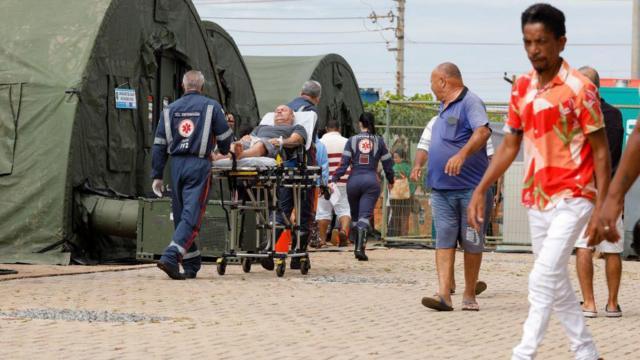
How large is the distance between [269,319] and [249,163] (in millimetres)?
4129

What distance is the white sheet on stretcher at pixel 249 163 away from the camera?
1364 centimetres

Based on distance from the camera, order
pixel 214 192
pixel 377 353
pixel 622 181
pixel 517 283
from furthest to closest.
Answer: pixel 214 192
pixel 517 283
pixel 377 353
pixel 622 181

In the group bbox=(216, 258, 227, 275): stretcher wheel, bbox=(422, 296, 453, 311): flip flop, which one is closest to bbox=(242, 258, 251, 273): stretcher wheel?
bbox=(216, 258, 227, 275): stretcher wheel

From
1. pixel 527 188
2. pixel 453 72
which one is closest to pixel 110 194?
pixel 453 72

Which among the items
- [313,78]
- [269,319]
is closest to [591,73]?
[269,319]

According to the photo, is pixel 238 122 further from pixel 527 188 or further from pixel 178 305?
pixel 527 188

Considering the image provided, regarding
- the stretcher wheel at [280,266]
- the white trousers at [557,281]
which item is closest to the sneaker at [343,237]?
the stretcher wheel at [280,266]

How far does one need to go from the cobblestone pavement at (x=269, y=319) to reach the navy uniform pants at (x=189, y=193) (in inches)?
17.9

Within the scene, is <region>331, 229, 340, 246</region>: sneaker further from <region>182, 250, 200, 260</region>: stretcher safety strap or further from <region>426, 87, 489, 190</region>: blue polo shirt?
<region>426, 87, 489, 190</region>: blue polo shirt

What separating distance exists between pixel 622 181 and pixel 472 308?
5.58 metres

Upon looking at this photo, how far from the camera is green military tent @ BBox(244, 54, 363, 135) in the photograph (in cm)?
2720

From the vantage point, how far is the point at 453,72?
36.4 ft

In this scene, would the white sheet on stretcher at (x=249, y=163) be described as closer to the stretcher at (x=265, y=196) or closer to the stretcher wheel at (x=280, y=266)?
the stretcher at (x=265, y=196)

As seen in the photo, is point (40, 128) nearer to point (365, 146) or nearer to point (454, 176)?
point (365, 146)
